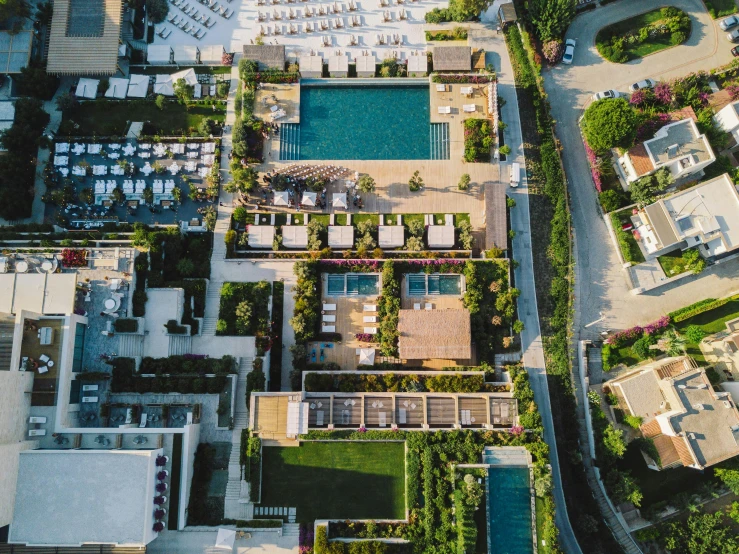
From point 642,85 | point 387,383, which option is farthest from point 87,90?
point 642,85

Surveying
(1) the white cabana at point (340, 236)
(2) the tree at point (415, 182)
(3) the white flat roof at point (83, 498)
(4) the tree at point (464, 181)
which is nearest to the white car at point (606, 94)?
(4) the tree at point (464, 181)

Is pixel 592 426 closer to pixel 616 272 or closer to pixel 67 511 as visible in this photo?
pixel 616 272

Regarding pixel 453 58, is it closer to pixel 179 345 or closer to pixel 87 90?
pixel 87 90

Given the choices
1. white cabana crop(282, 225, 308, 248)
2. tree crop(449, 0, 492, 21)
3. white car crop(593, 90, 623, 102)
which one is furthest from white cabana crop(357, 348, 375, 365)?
tree crop(449, 0, 492, 21)

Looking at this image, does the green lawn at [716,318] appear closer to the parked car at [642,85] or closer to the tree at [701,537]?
the tree at [701,537]

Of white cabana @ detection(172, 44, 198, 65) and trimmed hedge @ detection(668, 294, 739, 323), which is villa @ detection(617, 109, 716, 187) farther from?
white cabana @ detection(172, 44, 198, 65)

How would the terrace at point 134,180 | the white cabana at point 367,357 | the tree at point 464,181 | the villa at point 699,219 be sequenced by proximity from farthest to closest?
the terrace at point 134,180, the tree at point 464,181, the villa at point 699,219, the white cabana at point 367,357
